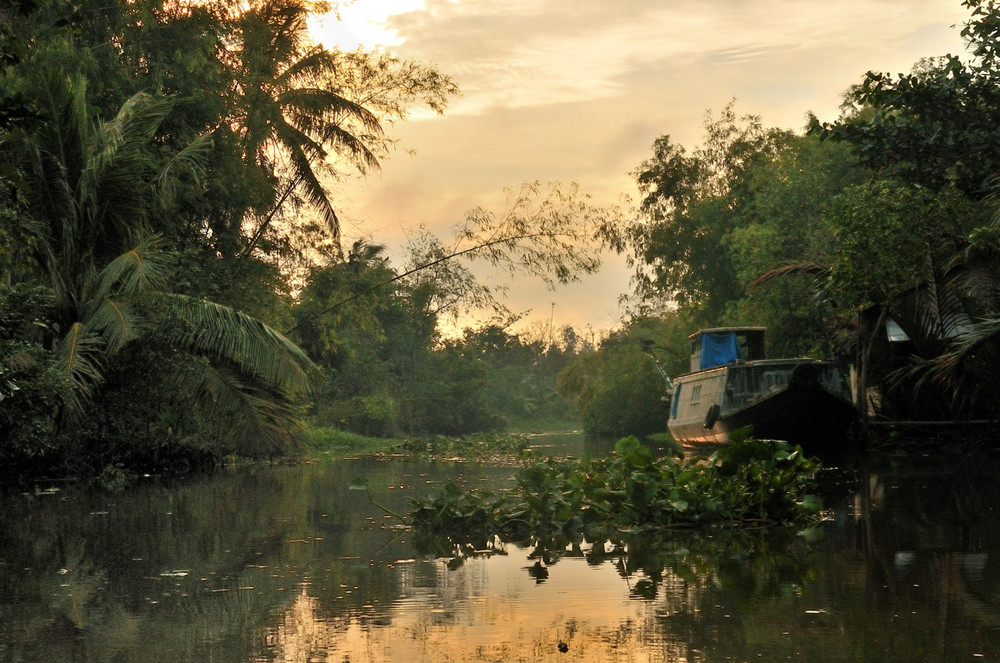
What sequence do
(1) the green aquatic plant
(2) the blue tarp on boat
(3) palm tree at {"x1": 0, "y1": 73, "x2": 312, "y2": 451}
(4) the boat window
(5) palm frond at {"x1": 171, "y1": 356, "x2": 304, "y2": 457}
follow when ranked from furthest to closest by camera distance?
1. (2) the blue tarp on boat
2. (4) the boat window
3. (5) palm frond at {"x1": 171, "y1": 356, "x2": 304, "y2": 457}
4. (3) palm tree at {"x1": 0, "y1": 73, "x2": 312, "y2": 451}
5. (1) the green aquatic plant

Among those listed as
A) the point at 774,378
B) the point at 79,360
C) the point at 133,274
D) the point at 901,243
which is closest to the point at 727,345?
the point at 774,378

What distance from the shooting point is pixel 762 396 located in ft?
75.7

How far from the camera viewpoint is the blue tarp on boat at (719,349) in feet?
91.3

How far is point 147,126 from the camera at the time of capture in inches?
696

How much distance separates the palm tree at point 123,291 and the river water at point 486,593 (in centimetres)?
581

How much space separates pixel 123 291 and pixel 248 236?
881 centimetres

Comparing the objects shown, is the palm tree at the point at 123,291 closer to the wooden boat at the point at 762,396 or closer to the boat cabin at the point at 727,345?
the wooden boat at the point at 762,396

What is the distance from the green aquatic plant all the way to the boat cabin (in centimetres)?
1850

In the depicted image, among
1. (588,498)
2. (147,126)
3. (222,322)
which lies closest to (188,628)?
(588,498)

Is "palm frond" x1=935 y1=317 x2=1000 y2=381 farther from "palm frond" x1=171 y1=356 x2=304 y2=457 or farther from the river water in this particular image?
"palm frond" x1=171 y1=356 x2=304 y2=457

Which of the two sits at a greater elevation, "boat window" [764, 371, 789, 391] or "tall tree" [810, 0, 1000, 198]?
"tall tree" [810, 0, 1000, 198]

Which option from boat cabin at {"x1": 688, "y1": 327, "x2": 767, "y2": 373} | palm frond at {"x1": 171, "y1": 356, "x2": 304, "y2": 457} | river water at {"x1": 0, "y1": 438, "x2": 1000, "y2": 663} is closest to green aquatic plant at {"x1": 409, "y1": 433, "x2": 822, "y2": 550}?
river water at {"x1": 0, "y1": 438, "x2": 1000, "y2": 663}

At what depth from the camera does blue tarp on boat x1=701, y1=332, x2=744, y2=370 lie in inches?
1096

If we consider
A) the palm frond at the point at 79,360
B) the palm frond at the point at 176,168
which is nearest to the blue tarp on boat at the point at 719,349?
the palm frond at the point at 176,168
